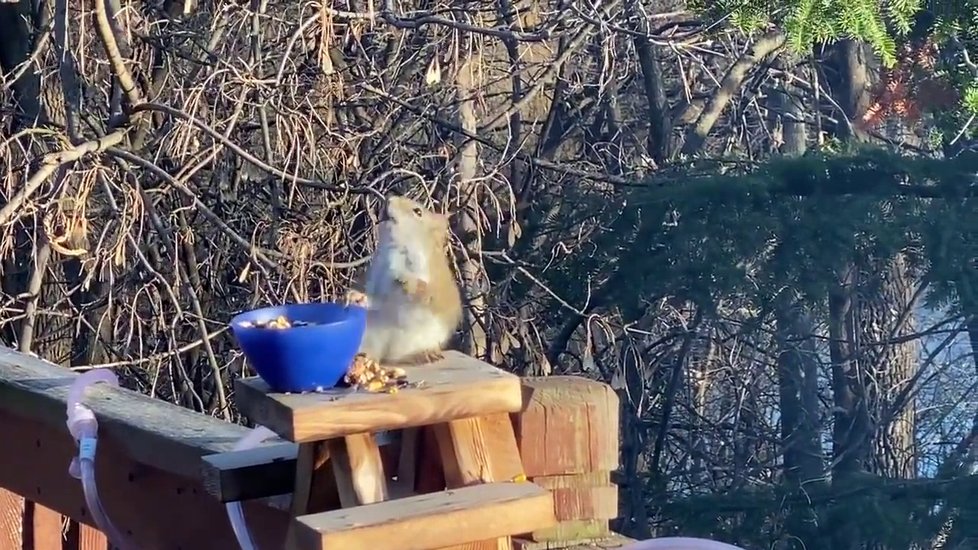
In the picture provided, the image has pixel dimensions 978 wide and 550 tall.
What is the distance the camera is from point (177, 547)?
1.53 meters

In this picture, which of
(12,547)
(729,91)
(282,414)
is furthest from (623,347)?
(282,414)

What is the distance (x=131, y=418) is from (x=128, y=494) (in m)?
0.11

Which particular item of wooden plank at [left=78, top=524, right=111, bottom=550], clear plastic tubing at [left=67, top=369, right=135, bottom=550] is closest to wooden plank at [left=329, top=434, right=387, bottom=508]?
clear plastic tubing at [left=67, top=369, right=135, bottom=550]

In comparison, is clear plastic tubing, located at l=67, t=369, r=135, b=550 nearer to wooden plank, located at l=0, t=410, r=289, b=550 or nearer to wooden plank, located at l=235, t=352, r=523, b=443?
wooden plank, located at l=0, t=410, r=289, b=550

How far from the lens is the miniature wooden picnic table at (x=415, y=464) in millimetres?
1028

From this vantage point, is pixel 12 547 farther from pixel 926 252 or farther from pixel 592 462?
pixel 926 252

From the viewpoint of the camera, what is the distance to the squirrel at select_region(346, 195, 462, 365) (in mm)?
1353

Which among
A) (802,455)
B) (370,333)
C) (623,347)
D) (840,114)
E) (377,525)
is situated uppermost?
(840,114)

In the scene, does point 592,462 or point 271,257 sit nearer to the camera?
point 592,462

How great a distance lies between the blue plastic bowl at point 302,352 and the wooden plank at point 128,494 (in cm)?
22

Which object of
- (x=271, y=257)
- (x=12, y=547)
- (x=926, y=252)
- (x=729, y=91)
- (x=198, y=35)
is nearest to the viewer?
(x=12, y=547)

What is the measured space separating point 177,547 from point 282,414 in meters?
0.56

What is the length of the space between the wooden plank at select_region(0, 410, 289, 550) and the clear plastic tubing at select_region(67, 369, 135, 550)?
1.3 inches

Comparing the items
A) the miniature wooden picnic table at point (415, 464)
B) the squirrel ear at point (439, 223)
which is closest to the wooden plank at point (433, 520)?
the miniature wooden picnic table at point (415, 464)
